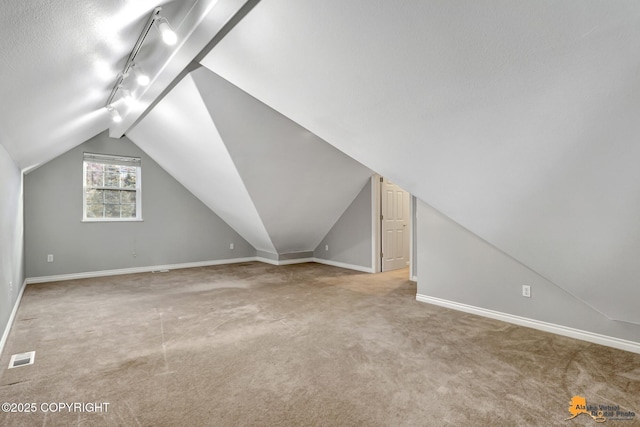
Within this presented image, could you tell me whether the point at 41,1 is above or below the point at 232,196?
above

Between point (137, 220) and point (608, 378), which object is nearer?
point (608, 378)

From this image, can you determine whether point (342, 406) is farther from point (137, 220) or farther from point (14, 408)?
point (137, 220)

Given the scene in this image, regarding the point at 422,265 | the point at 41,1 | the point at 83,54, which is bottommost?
the point at 422,265

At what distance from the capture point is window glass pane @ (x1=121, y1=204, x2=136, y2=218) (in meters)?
5.93

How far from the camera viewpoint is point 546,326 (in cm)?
308

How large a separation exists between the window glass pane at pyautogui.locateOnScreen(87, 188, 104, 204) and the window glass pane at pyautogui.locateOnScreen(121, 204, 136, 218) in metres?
0.37

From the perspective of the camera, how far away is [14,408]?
1884mm

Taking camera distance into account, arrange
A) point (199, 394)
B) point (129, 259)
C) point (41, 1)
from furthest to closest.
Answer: point (129, 259)
point (199, 394)
point (41, 1)

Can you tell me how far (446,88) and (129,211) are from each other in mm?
5896

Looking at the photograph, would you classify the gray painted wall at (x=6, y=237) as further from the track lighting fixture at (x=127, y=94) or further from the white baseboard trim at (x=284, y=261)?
the white baseboard trim at (x=284, y=261)

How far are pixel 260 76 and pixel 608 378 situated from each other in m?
3.23

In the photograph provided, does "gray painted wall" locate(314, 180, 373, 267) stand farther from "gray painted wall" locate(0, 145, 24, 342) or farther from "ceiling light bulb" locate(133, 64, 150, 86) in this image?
"gray painted wall" locate(0, 145, 24, 342)

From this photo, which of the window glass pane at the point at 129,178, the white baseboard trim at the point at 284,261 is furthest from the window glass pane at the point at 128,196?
the white baseboard trim at the point at 284,261

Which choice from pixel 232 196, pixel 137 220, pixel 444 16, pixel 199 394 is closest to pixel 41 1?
pixel 444 16
